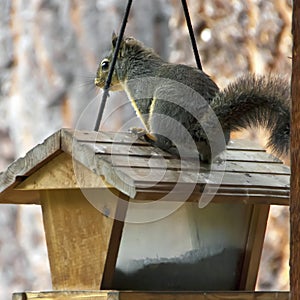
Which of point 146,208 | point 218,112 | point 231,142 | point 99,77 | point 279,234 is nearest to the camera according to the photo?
point 146,208

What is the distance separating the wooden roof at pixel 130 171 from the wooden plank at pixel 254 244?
65mm

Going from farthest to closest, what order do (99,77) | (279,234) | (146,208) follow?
1. (279,234)
2. (99,77)
3. (146,208)

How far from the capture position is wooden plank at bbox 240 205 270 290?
1408 millimetres

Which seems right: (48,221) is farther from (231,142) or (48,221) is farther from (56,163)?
(231,142)

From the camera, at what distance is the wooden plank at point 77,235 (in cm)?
128

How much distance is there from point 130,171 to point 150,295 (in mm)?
173

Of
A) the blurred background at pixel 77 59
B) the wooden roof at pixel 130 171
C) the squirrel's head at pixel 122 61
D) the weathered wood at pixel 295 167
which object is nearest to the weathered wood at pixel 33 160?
the wooden roof at pixel 130 171

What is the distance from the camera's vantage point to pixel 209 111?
143 centimetres

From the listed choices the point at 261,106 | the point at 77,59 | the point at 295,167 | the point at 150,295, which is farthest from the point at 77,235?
the point at 77,59

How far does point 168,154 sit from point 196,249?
0.53ft

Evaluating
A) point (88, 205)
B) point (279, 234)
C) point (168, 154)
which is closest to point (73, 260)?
point (88, 205)

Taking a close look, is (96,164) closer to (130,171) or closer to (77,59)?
(130,171)

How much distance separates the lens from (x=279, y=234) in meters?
2.86

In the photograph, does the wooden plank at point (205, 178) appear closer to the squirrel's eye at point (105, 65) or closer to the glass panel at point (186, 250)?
the glass panel at point (186, 250)
